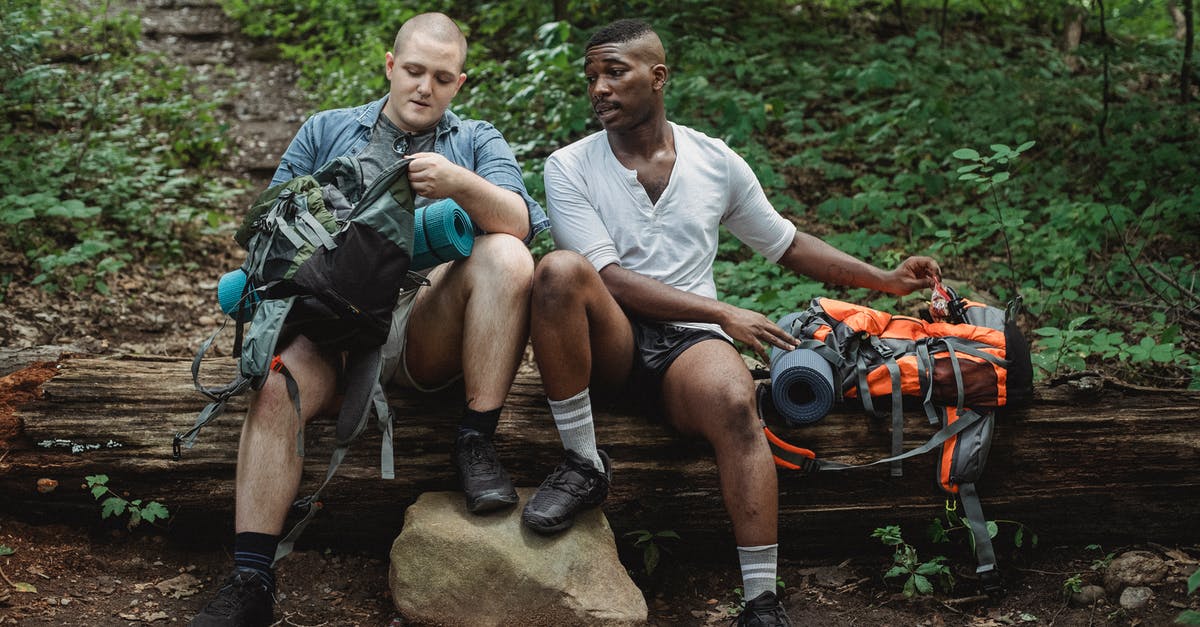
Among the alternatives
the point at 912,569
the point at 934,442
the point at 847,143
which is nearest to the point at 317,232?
the point at 934,442

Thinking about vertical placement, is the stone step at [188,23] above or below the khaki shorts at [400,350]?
above

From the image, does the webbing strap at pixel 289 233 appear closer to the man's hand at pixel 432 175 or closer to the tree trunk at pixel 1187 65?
the man's hand at pixel 432 175

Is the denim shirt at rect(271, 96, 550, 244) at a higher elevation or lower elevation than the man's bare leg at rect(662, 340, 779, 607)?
higher

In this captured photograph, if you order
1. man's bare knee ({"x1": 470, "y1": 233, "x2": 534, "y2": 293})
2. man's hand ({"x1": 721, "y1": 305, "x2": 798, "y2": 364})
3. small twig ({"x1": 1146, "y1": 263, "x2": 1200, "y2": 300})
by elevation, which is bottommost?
small twig ({"x1": 1146, "y1": 263, "x2": 1200, "y2": 300})

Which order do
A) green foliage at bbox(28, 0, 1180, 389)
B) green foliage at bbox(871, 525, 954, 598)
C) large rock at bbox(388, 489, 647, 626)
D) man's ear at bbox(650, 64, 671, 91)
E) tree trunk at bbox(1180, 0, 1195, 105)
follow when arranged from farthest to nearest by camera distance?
tree trunk at bbox(1180, 0, 1195, 105) → green foliage at bbox(28, 0, 1180, 389) → man's ear at bbox(650, 64, 671, 91) → green foliage at bbox(871, 525, 954, 598) → large rock at bbox(388, 489, 647, 626)

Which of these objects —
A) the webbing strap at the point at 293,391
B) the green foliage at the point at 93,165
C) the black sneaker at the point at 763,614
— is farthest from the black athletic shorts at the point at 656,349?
the green foliage at the point at 93,165

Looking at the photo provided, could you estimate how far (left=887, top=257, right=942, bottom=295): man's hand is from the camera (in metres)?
3.45

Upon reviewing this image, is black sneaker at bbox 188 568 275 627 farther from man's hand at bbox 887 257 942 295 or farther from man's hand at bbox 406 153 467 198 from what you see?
man's hand at bbox 887 257 942 295

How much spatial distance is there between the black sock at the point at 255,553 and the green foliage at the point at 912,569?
2154mm

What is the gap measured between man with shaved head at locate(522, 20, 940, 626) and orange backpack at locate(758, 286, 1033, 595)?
0.22 m

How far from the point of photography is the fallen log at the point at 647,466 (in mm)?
3346

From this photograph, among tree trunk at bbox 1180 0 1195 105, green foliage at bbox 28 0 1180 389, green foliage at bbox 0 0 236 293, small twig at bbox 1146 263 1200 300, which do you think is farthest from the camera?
tree trunk at bbox 1180 0 1195 105

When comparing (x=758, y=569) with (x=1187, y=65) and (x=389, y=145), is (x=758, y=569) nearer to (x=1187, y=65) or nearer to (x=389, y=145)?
(x=389, y=145)

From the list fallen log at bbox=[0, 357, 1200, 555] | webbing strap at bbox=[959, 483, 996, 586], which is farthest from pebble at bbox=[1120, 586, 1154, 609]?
webbing strap at bbox=[959, 483, 996, 586]
